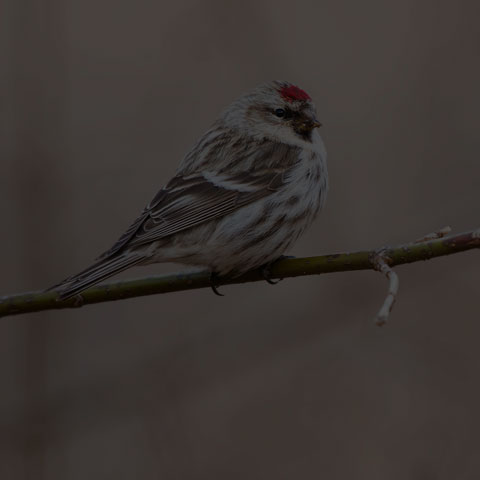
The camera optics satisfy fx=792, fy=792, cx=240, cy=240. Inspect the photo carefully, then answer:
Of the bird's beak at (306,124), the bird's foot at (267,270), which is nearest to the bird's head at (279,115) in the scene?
the bird's beak at (306,124)

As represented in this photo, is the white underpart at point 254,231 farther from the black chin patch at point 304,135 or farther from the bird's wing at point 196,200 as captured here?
the black chin patch at point 304,135

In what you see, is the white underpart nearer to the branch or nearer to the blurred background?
the branch

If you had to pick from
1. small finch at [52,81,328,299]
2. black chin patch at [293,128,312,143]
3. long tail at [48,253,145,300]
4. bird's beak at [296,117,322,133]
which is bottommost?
long tail at [48,253,145,300]

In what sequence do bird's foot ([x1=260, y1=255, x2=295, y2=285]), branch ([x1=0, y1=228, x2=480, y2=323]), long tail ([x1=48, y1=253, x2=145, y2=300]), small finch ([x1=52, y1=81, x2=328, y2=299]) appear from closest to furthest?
branch ([x1=0, y1=228, x2=480, y2=323]) → long tail ([x1=48, y1=253, x2=145, y2=300]) → bird's foot ([x1=260, y1=255, x2=295, y2=285]) → small finch ([x1=52, y1=81, x2=328, y2=299])

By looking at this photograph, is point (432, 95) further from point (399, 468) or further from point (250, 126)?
point (399, 468)

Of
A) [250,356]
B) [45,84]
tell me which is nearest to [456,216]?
[250,356]

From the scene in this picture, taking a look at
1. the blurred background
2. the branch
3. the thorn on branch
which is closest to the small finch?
the branch

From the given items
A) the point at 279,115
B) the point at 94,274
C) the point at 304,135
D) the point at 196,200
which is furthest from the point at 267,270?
the point at 279,115
